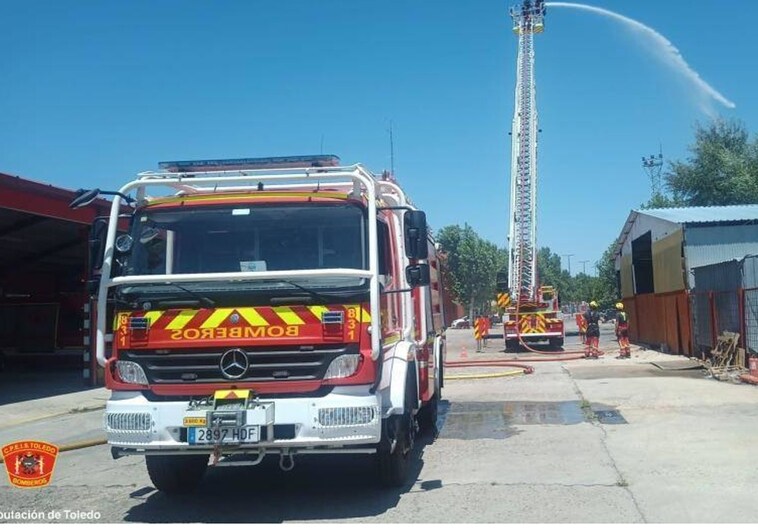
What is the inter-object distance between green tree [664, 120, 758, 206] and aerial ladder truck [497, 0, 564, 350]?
16822 millimetres

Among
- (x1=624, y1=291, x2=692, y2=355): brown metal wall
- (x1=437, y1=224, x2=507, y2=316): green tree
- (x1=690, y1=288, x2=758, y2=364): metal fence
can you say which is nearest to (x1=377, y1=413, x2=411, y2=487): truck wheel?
(x1=690, y1=288, x2=758, y2=364): metal fence

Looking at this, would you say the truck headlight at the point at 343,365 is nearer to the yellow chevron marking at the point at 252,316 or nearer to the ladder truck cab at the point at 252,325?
the ladder truck cab at the point at 252,325

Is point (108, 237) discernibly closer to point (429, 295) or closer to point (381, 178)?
point (381, 178)

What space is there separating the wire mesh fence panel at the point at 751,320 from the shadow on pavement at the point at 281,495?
976 centimetres

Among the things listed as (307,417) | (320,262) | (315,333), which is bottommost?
(307,417)

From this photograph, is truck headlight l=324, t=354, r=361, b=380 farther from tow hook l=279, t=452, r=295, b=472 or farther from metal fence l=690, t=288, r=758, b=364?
metal fence l=690, t=288, r=758, b=364

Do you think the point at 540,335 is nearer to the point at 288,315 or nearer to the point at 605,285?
the point at 288,315

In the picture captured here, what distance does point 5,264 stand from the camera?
23.7m

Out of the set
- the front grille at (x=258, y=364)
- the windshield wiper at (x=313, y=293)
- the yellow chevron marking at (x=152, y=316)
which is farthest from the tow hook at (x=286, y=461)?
the yellow chevron marking at (x=152, y=316)

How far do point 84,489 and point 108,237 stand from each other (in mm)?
2783

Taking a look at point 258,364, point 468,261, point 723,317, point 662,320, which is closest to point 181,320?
point 258,364

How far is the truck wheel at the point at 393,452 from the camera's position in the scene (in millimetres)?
6449

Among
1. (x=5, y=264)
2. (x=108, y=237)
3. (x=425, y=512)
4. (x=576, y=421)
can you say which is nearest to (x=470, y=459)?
(x=425, y=512)

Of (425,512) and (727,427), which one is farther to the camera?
(727,427)
